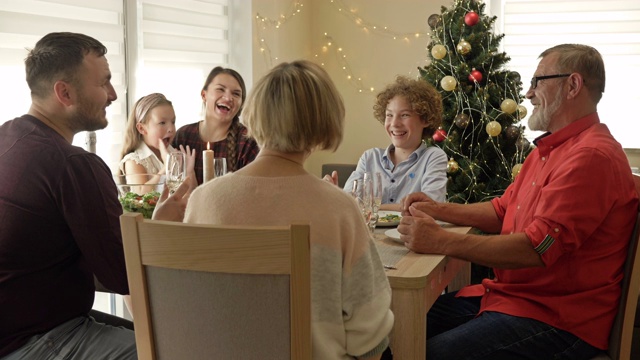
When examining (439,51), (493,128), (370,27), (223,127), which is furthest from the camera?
(370,27)

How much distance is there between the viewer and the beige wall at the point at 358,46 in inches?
213

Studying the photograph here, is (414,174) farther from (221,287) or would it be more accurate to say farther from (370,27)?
(370,27)

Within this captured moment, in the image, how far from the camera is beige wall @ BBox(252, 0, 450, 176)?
5414 mm

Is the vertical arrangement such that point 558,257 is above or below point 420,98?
below

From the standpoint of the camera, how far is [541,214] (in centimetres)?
199

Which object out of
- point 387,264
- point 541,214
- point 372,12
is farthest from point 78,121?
point 372,12

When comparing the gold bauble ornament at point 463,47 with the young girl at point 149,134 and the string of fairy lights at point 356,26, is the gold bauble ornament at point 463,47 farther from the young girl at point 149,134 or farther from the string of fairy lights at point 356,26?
the young girl at point 149,134

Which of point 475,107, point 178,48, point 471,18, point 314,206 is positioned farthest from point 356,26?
point 314,206

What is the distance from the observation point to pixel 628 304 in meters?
1.94

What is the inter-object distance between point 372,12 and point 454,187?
1816mm

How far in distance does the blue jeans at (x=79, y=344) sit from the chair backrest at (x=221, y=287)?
479 millimetres

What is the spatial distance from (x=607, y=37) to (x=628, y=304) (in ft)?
11.6

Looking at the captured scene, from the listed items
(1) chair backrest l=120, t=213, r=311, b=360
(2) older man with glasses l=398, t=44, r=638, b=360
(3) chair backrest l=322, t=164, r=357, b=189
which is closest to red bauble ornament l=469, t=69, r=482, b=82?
(3) chair backrest l=322, t=164, r=357, b=189

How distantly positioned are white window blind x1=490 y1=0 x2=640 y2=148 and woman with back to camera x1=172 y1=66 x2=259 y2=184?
239cm
